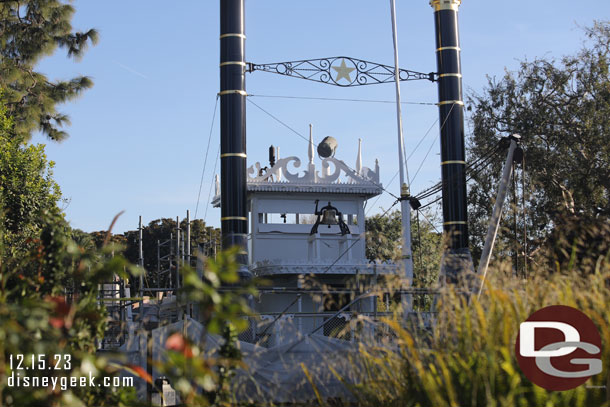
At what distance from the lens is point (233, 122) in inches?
671

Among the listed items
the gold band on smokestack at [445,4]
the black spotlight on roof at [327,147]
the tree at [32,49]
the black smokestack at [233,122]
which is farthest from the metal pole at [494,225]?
the tree at [32,49]

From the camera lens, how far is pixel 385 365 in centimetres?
560

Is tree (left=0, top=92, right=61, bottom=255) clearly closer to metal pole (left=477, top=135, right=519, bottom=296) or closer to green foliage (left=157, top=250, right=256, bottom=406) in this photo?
metal pole (left=477, top=135, right=519, bottom=296)

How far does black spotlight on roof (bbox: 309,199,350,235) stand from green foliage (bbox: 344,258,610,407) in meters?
14.8

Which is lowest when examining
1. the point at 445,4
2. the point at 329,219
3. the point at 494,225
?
the point at 494,225

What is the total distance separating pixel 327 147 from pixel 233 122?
16.0 ft

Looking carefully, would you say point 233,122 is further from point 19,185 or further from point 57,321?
point 57,321

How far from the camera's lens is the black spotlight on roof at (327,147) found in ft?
70.0

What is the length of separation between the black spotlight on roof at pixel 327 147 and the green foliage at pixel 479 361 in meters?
15.6

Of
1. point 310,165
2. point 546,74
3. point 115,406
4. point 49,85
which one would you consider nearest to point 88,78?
point 49,85

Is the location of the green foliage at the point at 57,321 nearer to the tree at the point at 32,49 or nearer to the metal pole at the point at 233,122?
the metal pole at the point at 233,122

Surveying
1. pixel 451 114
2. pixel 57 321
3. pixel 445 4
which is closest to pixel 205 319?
pixel 57 321

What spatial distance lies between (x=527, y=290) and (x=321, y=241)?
1515 cm

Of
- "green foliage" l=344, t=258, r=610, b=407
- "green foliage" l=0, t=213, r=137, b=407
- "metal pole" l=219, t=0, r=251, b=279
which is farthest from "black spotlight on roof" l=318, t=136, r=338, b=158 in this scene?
Result: "green foliage" l=344, t=258, r=610, b=407
